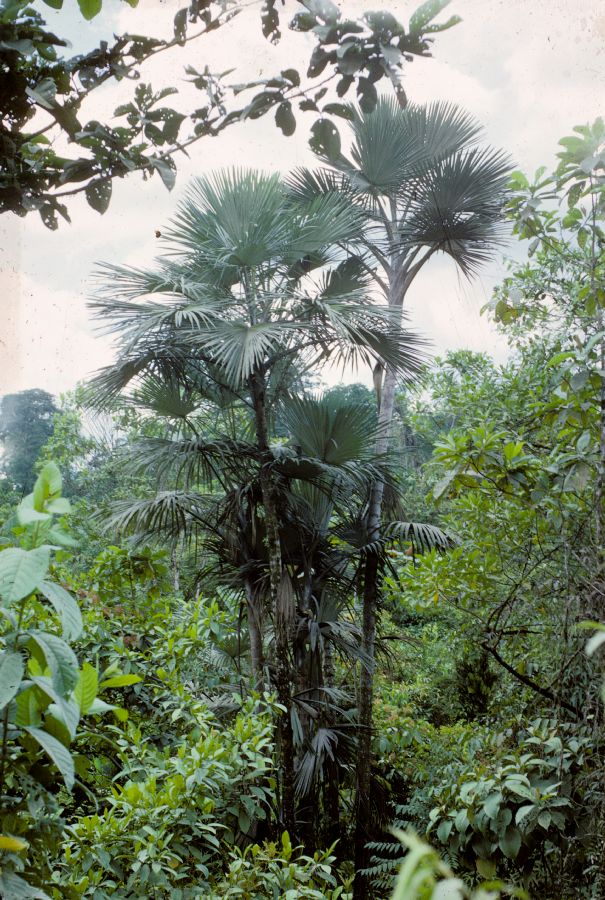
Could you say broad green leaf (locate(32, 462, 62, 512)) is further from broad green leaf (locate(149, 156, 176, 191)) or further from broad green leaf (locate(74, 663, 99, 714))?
broad green leaf (locate(149, 156, 176, 191))

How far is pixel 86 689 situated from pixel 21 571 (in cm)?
16

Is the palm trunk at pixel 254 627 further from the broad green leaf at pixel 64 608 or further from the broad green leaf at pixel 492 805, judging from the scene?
the broad green leaf at pixel 64 608

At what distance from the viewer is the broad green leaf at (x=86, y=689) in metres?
0.58

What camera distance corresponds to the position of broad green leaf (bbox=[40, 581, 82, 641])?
0.50 m

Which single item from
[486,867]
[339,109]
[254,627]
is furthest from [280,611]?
[339,109]

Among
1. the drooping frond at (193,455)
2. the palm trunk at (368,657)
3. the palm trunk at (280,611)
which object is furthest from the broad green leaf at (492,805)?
the drooping frond at (193,455)

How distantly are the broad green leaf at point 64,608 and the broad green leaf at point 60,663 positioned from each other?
0.01m

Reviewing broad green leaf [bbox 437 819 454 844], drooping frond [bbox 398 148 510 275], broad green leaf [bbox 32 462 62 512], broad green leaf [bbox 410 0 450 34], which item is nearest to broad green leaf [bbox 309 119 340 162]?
broad green leaf [bbox 410 0 450 34]

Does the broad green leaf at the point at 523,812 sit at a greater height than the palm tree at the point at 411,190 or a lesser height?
lesser

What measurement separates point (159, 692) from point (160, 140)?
135cm

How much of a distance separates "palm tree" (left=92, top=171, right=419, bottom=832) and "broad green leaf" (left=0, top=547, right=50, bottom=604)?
9.06ft

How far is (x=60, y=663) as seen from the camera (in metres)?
0.52

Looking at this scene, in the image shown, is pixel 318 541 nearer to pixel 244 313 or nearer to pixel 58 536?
pixel 244 313

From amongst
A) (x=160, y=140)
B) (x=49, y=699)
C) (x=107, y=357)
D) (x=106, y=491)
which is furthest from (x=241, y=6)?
(x=106, y=491)
